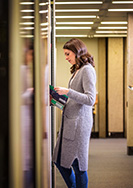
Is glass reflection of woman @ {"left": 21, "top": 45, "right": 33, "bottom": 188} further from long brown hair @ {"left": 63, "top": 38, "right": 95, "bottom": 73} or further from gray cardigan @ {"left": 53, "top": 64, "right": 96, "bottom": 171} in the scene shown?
long brown hair @ {"left": 63, "top": 38, "right": 95, "bottom": 73}

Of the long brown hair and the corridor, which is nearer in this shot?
the long brown hair

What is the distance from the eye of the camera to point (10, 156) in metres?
0.37

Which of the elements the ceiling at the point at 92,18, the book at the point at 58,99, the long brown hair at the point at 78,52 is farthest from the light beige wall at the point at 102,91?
the book at the point at 58,99

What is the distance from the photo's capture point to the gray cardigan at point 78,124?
2.00 metres

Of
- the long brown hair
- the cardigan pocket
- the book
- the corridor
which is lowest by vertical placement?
the corridor

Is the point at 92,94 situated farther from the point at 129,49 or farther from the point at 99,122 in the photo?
the point at 99,122

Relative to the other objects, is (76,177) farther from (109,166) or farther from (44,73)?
(109,166)

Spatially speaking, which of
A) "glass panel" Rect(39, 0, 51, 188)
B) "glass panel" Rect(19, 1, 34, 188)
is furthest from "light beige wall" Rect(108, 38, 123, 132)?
"glass panel" Rect(19, 1, 34, 188)

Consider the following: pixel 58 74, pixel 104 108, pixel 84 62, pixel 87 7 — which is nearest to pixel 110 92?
pixel 104 108

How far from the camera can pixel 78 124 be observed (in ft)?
6.57

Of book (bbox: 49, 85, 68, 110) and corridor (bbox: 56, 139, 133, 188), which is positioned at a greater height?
book (bbox: 49, 85, 68, 110)

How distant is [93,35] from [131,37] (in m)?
2.43

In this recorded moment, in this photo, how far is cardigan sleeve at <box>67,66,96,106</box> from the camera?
1.91m

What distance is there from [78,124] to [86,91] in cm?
23
